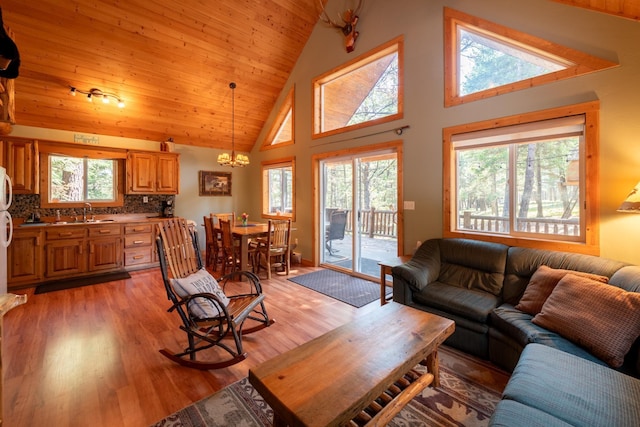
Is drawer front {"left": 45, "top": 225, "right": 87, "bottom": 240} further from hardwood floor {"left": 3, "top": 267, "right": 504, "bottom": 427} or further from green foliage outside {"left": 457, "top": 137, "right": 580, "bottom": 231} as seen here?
green foliage outside {"left": 457, "top": 137, "right": 580, "bottom": 231}

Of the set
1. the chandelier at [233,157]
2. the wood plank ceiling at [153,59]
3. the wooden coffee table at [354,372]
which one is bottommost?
the wooden coffee table at [354,372]

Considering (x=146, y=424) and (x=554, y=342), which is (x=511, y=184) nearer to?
(x=554, y=342)

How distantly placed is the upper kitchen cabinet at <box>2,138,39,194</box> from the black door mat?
149cm

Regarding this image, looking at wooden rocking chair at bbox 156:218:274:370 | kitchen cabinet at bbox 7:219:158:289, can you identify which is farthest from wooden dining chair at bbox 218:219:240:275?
wooden rocking chair at bbox 156:218:274:370

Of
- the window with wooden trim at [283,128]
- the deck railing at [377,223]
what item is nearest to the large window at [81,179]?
the window with wooden trim at [283,128]

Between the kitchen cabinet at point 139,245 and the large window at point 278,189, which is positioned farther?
the large window at point 278,189

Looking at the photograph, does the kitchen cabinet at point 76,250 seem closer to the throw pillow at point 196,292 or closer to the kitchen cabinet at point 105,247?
the kitchen cabinet at point 105,247

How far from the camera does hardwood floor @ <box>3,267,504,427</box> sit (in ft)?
5.95

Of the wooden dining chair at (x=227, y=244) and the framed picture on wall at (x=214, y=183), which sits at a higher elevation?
the framed picture on wall at (x=214, y=183)

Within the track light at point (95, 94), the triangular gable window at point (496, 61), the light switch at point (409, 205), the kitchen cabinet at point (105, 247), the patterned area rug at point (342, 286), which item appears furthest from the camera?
the kitchen cabinet at point (105, 247)

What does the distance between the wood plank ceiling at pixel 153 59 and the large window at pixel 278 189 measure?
139 cm

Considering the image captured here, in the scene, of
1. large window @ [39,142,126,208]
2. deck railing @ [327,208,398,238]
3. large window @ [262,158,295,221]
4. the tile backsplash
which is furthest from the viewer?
large window @ [262,158,295,221]

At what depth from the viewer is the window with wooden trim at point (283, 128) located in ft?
19.2

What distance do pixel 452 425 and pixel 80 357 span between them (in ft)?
9.66
